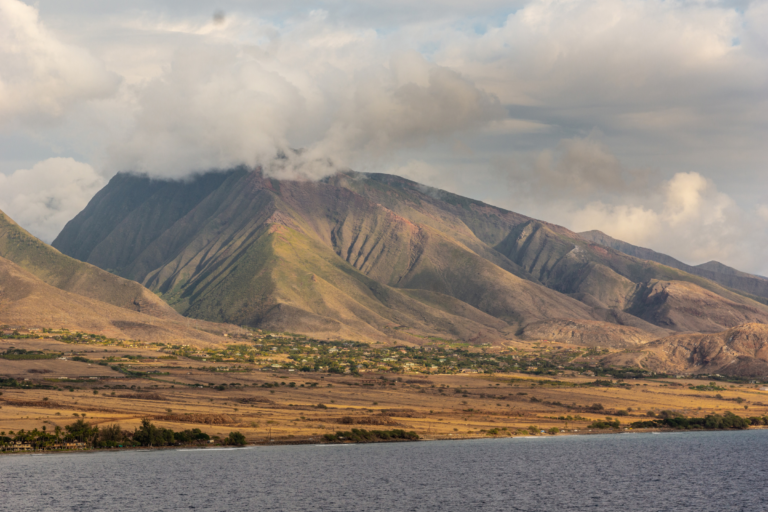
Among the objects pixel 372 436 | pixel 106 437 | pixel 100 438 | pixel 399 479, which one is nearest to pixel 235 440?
pixel 106 437

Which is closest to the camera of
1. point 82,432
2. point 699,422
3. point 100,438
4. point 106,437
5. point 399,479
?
point 399,479

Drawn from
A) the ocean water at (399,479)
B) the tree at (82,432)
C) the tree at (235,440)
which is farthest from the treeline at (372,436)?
the tree at (82,432)


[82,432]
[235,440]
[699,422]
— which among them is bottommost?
[82,432]

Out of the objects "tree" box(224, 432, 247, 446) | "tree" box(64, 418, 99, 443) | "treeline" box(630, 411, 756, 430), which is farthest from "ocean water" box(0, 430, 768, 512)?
"treeline" box(630, 411, 756, 430)

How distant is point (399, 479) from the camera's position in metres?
103

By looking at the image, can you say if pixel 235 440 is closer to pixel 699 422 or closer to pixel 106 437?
pixel 106 437

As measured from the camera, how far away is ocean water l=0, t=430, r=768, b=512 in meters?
85.3

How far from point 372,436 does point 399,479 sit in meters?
43.4

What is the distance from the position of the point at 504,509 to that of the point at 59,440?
78478mm

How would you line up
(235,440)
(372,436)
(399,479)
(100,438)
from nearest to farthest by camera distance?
(399,479) < (100,438) < (235,440) < (372,436)

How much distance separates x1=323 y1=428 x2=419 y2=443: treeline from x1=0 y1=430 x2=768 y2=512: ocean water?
3.92 metres

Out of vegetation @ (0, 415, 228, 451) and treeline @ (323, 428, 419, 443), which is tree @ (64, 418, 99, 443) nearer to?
vegetation @ (0, 415, 228, 451)

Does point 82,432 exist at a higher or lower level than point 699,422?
lower

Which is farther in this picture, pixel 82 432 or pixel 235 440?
pixel 235 440
